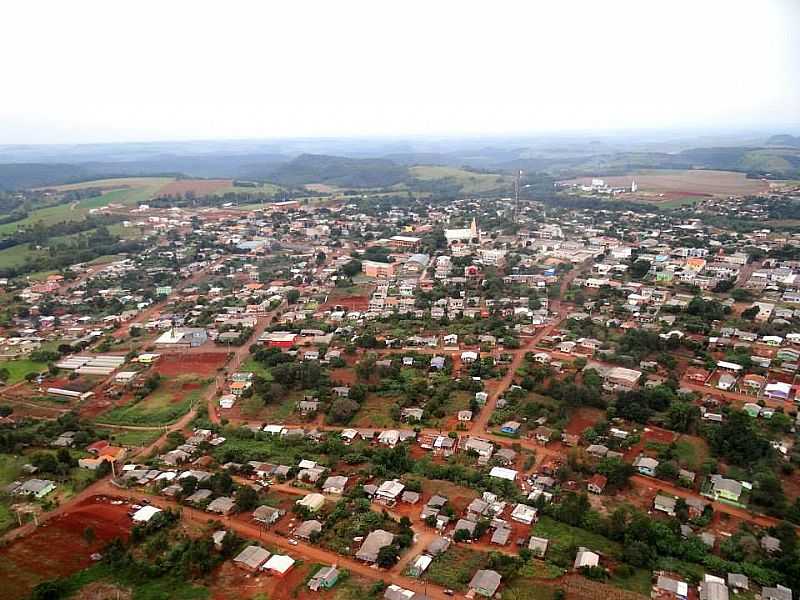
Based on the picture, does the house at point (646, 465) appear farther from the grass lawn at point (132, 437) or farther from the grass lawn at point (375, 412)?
the grass lawn at point (132, 437)

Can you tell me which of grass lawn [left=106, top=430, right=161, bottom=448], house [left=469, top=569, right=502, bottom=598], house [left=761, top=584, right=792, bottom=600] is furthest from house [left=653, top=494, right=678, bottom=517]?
grass lawn [left=106, top=430, right=161, bottom=448]

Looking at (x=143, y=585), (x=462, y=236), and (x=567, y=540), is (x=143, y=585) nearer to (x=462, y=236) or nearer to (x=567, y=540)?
(x=567, y=540)

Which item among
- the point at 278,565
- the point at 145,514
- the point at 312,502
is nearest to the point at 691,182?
the point at 312,502

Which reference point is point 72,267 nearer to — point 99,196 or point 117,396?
point 117,396

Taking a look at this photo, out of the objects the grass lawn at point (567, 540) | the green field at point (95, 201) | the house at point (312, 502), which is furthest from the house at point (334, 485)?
the green field at point (95, 201)

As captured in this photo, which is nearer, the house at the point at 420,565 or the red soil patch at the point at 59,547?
the house at the point at 420,565

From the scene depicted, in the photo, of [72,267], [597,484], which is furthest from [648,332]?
[72,267]

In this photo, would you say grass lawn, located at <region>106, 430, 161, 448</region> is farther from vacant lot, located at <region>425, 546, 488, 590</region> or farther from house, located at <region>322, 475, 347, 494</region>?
vacant lot, located at <region>425, 546, 488, 590</region>
